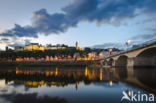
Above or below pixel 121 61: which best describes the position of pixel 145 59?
above

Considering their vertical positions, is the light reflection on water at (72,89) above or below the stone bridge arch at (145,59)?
below

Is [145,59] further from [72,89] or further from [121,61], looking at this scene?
[72,89]

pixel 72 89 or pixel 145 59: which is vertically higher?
pixel 145 59

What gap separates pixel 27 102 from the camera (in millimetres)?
9203

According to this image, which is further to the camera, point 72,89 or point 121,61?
point 121,61

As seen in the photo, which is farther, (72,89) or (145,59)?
(145,59)

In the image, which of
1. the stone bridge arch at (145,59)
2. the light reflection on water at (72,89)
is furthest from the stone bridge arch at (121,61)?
the light reflection on water at (72,89)

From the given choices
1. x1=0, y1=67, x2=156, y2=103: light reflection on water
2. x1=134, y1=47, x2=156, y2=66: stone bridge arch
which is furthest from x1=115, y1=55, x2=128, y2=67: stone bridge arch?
x1=0, y1=67, x2=156, y2=103: light reflection on water

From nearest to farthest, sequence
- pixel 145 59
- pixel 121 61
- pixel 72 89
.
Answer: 1. pixel 72 89
2. pixel 145 59
3. pixel 121 61

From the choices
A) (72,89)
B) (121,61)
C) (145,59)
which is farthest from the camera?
(121,61)

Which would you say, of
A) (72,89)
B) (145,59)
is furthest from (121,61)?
(72,89)

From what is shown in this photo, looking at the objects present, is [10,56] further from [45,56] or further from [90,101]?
[90,101]

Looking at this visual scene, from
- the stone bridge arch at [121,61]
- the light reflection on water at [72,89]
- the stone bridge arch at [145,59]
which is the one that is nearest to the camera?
the light reflection on water at [72,89]

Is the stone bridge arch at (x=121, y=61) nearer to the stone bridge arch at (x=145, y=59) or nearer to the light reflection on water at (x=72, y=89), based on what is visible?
the stone bridge arch at (x=145, y=59)
